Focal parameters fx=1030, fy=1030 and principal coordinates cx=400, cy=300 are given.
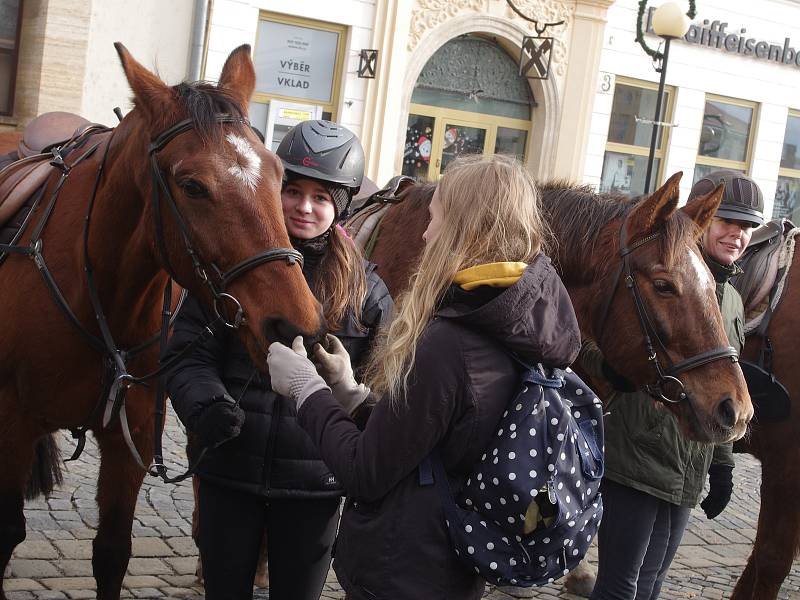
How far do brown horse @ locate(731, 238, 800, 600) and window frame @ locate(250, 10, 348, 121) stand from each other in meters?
9.68

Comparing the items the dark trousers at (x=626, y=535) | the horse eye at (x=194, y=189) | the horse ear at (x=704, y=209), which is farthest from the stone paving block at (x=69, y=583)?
the horse ear at (x=704, y=209)

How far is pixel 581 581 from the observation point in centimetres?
532

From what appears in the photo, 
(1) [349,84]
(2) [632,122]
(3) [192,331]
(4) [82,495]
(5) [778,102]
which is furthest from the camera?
(5) [778,102]

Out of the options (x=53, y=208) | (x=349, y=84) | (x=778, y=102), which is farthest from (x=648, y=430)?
(x=778, y=102)

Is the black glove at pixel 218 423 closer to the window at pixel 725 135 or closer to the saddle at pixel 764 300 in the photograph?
the saddle at pixel 764 300

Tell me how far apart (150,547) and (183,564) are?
27cm

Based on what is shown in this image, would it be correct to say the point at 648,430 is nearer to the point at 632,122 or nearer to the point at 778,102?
the point at 632,122

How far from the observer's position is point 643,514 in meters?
3.76

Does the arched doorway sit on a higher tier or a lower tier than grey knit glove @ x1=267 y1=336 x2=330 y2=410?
A: higher

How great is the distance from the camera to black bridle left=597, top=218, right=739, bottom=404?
11.8 ft

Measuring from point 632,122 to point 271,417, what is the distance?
15201 millimetres

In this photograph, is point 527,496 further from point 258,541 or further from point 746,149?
point 746,149

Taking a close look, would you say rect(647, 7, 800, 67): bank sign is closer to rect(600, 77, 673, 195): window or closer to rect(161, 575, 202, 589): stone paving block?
rect(600, 77, 673, 195): window

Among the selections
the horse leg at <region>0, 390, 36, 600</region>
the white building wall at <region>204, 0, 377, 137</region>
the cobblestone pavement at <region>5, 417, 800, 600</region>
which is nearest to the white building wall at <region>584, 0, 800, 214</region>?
the white building wall at <region>204, 0, 377, 137</region>
